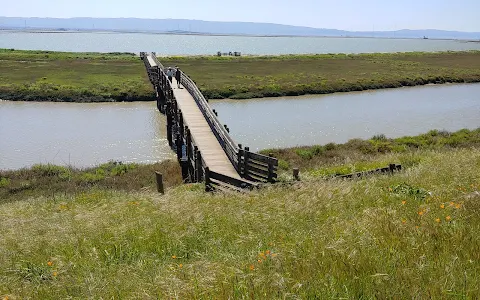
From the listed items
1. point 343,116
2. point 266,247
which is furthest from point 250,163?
point 343,116

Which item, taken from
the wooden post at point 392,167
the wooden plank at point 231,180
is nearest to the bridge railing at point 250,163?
the wooden plank at point 231,180

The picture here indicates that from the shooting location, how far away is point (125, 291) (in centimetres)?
425

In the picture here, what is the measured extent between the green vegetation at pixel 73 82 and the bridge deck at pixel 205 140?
65.3 ft

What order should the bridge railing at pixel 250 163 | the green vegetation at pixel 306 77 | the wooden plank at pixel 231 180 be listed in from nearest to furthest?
the wooden plank at pixel 231 180
the bridge railing at pixel 250 163
the green vegetation at pixel 306 77

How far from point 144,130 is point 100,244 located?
2728cm

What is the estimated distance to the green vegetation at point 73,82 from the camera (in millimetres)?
47406

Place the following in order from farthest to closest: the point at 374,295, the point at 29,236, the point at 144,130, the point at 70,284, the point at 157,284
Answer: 1. the point at 144,130
2. the point at 29,236
3. the point at 70,284
4. the point at 157,284
5. the point at 374,295

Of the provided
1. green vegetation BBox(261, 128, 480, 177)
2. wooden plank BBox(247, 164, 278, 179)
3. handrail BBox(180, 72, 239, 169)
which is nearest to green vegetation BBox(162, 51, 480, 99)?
green vegetation BBox(261, 128, 480, 177)

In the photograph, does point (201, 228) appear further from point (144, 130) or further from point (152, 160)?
point (144, 130)

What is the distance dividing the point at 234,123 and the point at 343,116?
389 inches

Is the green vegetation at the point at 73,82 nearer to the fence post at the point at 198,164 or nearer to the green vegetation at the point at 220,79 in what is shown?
the green vegetation at the point at 220,79

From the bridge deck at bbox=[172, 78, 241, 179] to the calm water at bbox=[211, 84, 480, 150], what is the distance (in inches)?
157

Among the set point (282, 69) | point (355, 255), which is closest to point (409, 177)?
point (355, 255)

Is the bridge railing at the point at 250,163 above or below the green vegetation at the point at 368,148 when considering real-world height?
above
